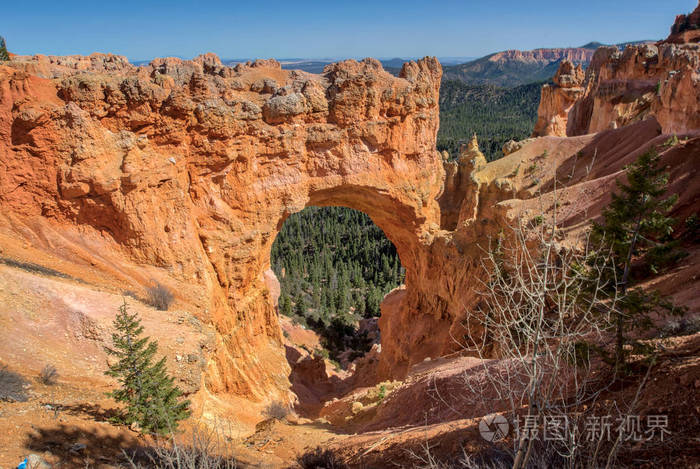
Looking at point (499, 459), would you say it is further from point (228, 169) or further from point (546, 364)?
point (228, 169)

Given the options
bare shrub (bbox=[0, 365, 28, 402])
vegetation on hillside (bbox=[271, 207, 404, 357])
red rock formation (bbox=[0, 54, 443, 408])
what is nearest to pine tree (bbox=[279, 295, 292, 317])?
vegetation on hillside (bbox=[271, 207, 404, 357])

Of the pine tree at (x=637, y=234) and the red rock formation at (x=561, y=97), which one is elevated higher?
the red rock formation at (x=561, y=97)

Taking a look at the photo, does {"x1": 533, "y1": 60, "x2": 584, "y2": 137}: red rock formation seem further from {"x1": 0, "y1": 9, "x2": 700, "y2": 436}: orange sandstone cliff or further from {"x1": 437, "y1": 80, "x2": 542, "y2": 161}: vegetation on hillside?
{"x1": 0, "y1": 9, "x2": 700, "y2": 436}: orange sandstone cliff

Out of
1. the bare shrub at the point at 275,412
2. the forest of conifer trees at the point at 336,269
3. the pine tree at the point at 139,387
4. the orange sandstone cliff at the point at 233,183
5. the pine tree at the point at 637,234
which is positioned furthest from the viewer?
the forest of conifer trees at the point at 336,269

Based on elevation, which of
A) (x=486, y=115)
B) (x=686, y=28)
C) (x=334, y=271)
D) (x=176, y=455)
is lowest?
(x=334, y=271)

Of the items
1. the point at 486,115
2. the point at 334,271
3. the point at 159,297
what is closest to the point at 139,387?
the point at 159,297

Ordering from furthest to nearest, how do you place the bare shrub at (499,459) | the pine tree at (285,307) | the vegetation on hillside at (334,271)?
1. the vegetation on hillside at (334,271)
2. the pine tree at (285,307)
3. the bare shrub at (499,459)

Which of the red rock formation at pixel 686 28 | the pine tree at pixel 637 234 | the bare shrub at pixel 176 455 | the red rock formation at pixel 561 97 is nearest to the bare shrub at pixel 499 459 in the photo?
the pine tree at pixel 637 234

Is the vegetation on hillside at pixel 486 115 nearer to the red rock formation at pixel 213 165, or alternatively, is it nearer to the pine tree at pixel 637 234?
the red rock formation at pixel 213 165
